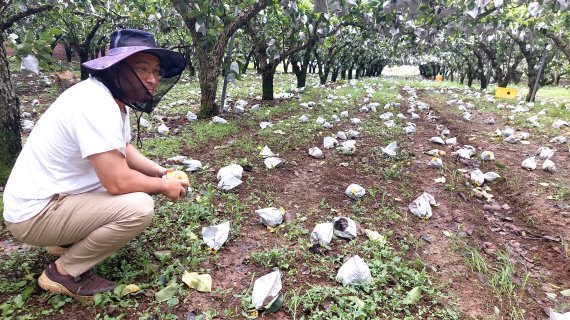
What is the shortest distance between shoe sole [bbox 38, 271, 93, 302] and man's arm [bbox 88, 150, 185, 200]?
581mm

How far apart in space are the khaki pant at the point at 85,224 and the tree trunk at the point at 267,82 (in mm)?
6604

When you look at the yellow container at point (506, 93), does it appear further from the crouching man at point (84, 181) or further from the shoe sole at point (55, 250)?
the shoe sole at point (55, 250)

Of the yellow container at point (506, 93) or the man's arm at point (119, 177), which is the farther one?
the yellow container at point (506, 93)

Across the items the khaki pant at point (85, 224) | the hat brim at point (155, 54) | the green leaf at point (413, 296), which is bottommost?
the green leaf at point (413, 296)

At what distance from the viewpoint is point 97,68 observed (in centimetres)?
182

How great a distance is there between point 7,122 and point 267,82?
18.9ft

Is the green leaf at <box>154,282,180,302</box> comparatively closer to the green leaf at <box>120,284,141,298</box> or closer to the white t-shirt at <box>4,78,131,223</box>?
the green leaf at <box>120,284,141,298</box>

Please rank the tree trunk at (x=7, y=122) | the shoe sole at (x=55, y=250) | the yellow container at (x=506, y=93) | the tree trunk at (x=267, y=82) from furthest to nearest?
the yellow container at (x=506, y=93) < the tree trunk at (x=267, y=82) < the tree trunk at (x=7, y=122) < the shoe sole at (x=55, y=250)

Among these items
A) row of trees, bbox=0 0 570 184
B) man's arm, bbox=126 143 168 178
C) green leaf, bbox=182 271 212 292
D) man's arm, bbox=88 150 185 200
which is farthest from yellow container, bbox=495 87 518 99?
man's arm, bbox=88 150 185 200

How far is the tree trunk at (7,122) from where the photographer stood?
9.89 ft

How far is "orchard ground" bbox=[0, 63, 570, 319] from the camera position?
A: 77.6 inches

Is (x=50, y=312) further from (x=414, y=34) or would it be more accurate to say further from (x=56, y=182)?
(x=414, y=34)

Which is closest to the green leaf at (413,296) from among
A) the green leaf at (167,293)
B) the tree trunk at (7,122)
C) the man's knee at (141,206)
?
the green leaf at (167,293)

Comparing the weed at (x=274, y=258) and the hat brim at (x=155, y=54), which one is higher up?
the hat brim at (x=155, y=54)
